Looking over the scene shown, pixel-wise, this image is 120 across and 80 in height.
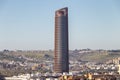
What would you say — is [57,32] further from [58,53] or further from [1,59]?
[1,59]

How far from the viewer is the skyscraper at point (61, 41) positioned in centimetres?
12356

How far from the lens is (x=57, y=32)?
129000mm

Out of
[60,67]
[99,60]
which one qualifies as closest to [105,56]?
[99,60]

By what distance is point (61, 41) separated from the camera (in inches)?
5059

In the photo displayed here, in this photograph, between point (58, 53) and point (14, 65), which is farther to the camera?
point (14, 65)

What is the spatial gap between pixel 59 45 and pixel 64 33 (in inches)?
118

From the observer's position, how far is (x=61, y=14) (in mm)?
131750

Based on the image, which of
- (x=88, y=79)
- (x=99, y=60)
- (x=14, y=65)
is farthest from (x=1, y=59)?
(x=88, y=79)

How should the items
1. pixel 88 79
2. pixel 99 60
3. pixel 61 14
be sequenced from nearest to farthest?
pixel 88 79 < pixel 61 14 < pixel 99 60

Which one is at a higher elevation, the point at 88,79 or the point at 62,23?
the point at 62,23

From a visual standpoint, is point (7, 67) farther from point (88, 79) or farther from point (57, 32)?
point (88, 79)

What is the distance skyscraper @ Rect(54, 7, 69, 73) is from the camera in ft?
405

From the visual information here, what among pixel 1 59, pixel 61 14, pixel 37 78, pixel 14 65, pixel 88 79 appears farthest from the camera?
pixel 1 59

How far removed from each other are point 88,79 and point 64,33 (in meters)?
64.1
